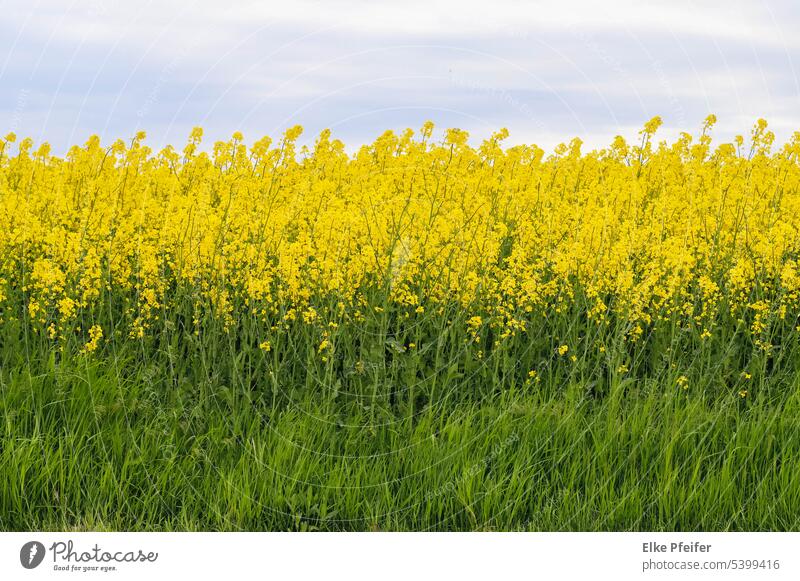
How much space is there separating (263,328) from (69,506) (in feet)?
5.22

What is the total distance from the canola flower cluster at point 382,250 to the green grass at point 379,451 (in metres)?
0.34

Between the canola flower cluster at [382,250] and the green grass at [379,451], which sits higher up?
the canola flower cluster at [382,250]

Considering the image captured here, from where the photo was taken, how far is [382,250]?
5438 mm

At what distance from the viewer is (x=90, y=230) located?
5797 millimetres
